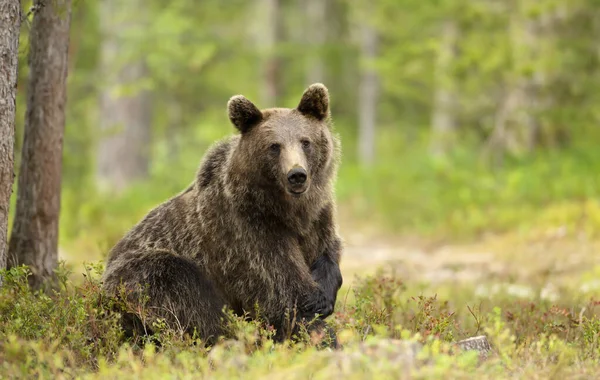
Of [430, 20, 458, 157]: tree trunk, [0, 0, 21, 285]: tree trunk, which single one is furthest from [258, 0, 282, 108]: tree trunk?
[0, 0, 21, 285]: tree trunk

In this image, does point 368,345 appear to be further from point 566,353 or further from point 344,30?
point 344,30

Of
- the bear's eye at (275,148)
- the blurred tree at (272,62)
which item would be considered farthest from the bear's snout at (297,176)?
the blurred tree at (272,62)

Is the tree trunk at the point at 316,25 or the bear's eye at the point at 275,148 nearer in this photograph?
the bear's eye at the point at 275,148

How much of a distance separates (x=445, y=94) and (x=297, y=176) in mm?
17983

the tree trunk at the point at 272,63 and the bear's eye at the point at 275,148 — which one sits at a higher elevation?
the tree trunk at the point at 272,63

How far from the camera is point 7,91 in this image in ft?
16.2

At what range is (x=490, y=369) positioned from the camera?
3.94 metres

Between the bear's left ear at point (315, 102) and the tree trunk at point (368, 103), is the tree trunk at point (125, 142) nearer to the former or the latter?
the tree trunk at point (368, 103)

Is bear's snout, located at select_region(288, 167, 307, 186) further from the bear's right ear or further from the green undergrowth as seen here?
the green undergrowth

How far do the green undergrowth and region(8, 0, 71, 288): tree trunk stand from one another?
25.1 inches

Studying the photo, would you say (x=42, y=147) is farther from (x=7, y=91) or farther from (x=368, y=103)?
(x=368, y=103)

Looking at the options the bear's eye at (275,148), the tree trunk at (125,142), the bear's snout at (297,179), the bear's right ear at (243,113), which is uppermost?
the tree trunk at (125,142)

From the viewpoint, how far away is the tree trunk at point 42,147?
6.35 metres

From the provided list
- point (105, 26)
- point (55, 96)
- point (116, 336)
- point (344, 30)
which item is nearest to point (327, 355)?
point (116, 336)
